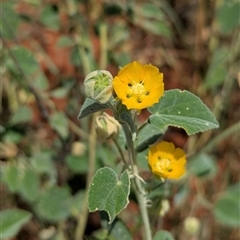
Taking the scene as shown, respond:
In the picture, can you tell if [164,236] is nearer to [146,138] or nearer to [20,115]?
[146,138]

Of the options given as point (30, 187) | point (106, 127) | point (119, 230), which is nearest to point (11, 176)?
point (30, 187)

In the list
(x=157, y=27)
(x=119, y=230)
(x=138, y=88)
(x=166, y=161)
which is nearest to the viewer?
(x=138, y=88)

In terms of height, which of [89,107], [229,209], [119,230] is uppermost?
[89,107]

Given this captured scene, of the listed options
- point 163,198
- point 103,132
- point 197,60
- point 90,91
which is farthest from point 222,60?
point 90,91

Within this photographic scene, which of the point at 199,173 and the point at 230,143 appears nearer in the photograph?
the point at 199,173

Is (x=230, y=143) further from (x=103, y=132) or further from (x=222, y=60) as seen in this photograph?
(x=103, y=132)

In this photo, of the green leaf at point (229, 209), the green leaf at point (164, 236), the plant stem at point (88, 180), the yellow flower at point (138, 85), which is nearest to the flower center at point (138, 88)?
the yellow flower at point (138, 85)

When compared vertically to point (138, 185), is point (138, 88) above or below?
above
